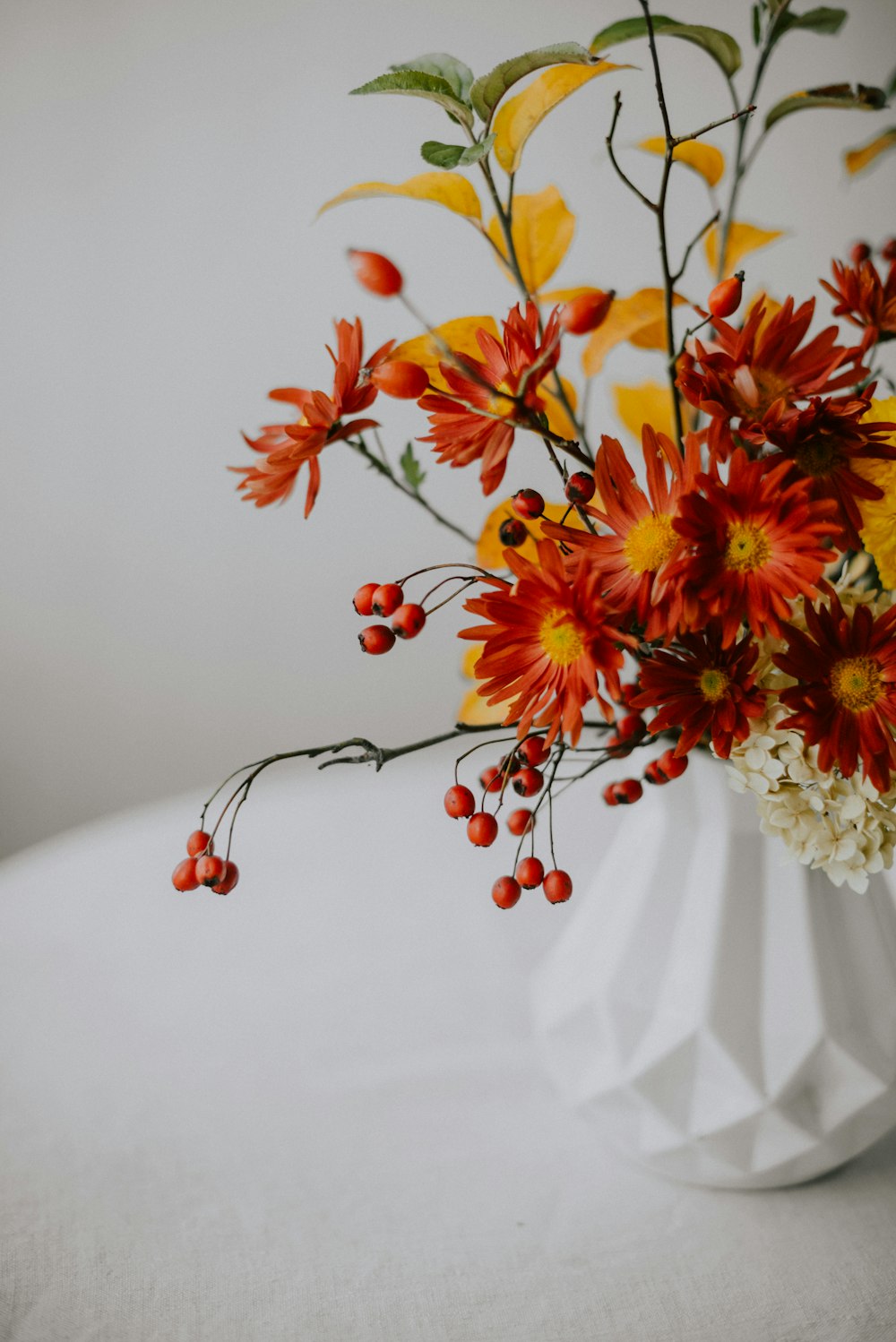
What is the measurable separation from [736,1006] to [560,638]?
10.7 inches

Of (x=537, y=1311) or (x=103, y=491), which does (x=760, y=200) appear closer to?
(x=103, y=491)

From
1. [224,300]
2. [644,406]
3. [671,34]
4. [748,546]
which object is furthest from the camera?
[224,300]

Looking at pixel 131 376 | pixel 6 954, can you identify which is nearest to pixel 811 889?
pixel 6 954

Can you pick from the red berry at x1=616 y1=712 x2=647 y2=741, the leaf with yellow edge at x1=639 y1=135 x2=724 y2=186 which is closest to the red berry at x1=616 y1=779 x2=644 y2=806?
the red berry at x1=616 y1=712 x2=647 y2=741

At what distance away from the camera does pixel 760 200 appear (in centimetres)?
149

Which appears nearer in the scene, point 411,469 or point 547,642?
point 547,642

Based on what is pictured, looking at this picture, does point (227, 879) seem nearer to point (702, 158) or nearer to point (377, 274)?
point (377, 274)

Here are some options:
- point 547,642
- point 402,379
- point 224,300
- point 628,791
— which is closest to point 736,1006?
point 628,791

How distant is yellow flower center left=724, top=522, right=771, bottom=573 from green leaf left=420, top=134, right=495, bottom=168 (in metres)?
0.17

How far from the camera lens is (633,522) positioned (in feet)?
1.35

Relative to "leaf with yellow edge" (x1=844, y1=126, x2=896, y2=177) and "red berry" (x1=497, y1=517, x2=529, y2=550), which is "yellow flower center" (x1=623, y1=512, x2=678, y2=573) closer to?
"red berry" (x1=497, y1=517, x2=529, y2=550)

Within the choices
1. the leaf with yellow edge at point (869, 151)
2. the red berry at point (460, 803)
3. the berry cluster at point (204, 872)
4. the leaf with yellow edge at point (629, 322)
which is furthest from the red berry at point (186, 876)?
the leaf with yellow edge at point (869, 151)

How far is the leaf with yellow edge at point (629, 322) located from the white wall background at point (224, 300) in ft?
3.11

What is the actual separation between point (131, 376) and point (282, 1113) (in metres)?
1.02
